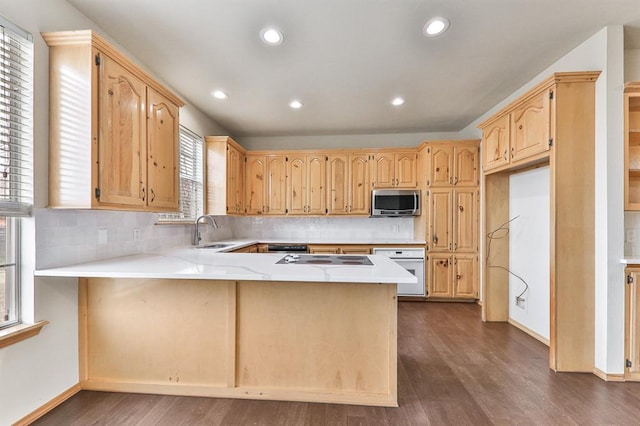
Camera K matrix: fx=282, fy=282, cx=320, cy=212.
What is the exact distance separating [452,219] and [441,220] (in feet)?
0.49

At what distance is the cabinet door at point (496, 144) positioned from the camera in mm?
2904

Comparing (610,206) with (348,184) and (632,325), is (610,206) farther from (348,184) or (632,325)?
(348,184)

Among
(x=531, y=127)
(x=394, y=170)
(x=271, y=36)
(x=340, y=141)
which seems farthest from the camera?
(x=340, y=141)

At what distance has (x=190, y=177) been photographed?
349 centimetres

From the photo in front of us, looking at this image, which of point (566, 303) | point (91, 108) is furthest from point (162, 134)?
point (566, 303)

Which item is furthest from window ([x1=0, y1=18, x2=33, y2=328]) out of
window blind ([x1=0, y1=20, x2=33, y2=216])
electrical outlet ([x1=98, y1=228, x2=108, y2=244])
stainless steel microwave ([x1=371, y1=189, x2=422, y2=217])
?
stainless steel microwave ([x1=371, y1=189, x2=422, y2=217])

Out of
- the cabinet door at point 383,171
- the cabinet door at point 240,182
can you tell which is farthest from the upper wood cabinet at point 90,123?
the cabinet door at point 383,171

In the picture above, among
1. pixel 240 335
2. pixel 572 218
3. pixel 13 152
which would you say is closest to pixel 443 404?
pixel 240 335

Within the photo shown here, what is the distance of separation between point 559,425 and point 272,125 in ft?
14.0

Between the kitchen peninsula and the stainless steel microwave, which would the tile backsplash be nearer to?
the kitchen peninsula

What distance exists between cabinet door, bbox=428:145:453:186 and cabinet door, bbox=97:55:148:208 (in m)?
3.54

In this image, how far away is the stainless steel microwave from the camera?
4.27m

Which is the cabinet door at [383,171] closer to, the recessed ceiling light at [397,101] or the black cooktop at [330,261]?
the recessed ceiling light at [397,101]

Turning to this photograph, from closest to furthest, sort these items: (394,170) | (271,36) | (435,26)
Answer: (435,26) < (271,36) < (394,170)
